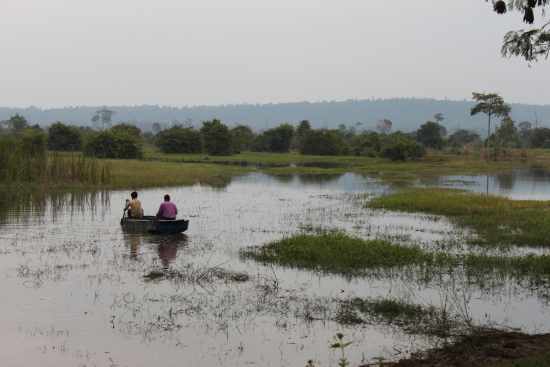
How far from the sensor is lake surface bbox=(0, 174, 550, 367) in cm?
1129

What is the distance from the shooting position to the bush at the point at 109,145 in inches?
2847

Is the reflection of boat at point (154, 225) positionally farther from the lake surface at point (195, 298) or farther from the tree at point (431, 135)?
the tree at point (431, 135)

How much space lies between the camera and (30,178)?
133 ft

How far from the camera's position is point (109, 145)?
72750 mm

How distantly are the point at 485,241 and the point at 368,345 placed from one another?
12.0 m

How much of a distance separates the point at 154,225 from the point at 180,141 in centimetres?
7067

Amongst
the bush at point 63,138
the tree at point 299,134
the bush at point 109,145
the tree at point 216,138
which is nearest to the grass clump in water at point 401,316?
the bush at point 109,145

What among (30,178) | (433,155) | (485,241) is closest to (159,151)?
(433,155)

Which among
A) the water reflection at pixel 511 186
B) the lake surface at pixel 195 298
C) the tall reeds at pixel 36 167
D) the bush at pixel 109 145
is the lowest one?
the lake surface at pixel 195 298

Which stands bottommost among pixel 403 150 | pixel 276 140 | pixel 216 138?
pixel 403 150

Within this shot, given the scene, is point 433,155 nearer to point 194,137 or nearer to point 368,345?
point 194,137

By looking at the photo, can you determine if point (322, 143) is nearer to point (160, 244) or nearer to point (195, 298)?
point (160, 244)

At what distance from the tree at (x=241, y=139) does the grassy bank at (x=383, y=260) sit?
7838 cm

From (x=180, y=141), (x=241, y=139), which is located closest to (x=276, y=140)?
(x=241, y=139)
